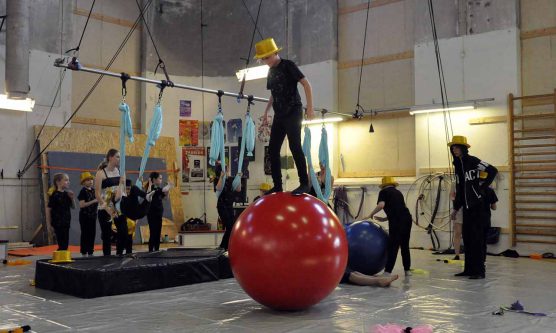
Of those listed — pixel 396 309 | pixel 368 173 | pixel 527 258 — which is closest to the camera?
pixel 396 309

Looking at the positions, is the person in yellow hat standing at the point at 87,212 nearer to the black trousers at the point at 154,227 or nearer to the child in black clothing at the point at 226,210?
the black trousers at the point at 154,227

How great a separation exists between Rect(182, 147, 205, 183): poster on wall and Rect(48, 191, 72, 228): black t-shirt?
19.4 feet

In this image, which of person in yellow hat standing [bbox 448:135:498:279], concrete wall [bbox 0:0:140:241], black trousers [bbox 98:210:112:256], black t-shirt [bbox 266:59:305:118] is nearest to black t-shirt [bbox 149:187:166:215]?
black trousers [bbox 98:210:112:256]

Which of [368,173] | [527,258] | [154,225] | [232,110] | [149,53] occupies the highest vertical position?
[149,53]

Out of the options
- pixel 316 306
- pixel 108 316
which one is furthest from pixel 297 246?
pixel 108 316

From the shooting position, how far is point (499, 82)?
954 centimetres

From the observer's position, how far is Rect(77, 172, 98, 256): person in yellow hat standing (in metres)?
6.93

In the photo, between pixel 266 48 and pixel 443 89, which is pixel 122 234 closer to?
pixel 266 48

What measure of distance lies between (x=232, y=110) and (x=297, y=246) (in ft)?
31.3

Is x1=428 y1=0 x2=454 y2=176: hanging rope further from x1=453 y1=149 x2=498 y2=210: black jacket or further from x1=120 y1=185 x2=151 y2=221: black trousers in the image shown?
x1=120 y1=185 x2=151 y2=221: black trousers

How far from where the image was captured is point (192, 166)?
1307 cm

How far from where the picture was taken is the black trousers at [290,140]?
4.62 m

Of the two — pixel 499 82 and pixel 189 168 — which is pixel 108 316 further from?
pixel 189 168

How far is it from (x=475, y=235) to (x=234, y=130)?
7.86m
